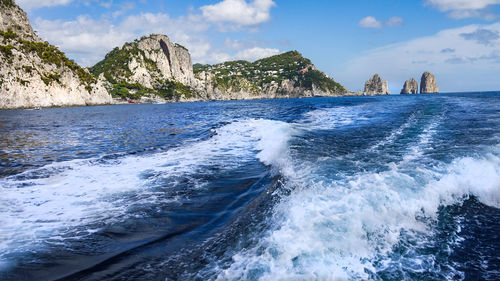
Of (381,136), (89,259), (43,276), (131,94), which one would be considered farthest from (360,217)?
(131,94)

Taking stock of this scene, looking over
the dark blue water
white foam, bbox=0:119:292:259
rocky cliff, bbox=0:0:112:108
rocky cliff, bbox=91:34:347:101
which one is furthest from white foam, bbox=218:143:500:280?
rocky cliff, bbox=91:34:347:101

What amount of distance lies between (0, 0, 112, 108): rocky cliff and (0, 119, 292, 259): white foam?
87.1m

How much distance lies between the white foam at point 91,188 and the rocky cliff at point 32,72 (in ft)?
286

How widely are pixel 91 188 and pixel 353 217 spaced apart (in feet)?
23.3

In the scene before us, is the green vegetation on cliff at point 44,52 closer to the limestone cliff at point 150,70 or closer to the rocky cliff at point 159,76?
the limestone cliff at point 150,70

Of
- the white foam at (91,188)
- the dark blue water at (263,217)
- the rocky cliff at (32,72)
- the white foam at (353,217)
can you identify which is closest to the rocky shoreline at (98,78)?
the rocky cliff at (32,72)

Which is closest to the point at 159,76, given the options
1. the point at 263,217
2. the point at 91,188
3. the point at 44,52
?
the point at 44,52

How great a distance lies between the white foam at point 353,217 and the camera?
3650 millimetres

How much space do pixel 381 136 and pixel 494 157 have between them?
5860mm

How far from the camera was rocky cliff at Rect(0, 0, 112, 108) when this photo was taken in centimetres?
7250

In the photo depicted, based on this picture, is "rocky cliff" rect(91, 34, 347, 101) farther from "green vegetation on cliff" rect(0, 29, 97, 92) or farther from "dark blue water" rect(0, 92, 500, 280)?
"dark blue water" rect(0, 92, 500, 280)

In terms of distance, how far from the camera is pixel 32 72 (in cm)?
7669

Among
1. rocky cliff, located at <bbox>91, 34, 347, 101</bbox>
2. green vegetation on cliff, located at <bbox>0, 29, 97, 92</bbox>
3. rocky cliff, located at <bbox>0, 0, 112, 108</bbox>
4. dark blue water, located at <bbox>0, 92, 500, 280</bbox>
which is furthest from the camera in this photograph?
rocky cliff, located at <bbox>91, 34, 347, 101</bbox>

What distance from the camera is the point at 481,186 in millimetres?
6484
